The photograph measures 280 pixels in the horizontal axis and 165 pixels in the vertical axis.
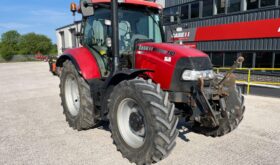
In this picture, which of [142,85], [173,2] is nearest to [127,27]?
[142,85]

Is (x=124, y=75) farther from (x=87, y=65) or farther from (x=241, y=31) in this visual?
(x=241, y=31)

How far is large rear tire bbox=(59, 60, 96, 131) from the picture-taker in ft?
13.6

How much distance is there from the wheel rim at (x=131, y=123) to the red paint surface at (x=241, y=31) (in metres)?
9.34

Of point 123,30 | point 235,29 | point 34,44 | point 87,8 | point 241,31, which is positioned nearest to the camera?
point 87,8

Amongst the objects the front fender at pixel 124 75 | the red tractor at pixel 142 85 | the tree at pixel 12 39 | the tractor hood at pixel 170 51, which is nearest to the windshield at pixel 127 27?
the red tractor at pixel 142 85

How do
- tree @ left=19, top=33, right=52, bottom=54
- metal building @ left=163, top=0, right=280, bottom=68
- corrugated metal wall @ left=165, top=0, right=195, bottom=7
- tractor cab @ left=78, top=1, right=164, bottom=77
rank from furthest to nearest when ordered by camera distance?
tree @ left=19, top=33, right=52, bottom=54
corrugated metal wall @ left=165, top=0, right=195, bottom=7
metal building @ left=163, top=0, right=280, bottom=68
tractor cab @ left=78, top=1, right=164, bottom=77

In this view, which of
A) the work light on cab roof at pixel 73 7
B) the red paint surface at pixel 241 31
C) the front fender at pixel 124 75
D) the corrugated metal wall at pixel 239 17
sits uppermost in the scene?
the corrugated metal wall at pixel 239 17

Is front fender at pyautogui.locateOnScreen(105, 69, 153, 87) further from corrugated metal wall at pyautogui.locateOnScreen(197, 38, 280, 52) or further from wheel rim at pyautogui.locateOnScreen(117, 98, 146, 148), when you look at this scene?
corrugated metal wall at pyautogui.locateOnScreen(197, 38, 280, 52)

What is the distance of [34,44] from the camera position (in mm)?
72250

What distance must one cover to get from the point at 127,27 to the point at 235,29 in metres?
9.36

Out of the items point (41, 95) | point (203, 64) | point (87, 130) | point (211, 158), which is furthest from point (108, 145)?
point (41, 95)

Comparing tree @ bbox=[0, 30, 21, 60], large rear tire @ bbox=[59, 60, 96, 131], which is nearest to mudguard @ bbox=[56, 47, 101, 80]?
large rear tire @ bbox=[59, 60, 96, 131]

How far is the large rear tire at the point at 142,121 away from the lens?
9.51 ft

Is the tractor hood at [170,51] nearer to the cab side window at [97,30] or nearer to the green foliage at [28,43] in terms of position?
the cab side window at [97,30]
